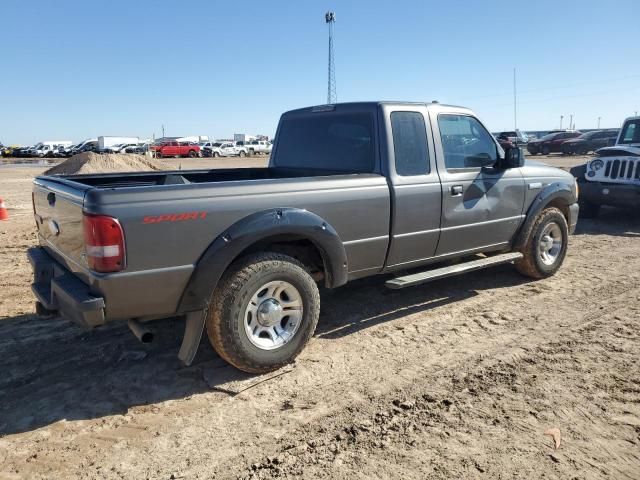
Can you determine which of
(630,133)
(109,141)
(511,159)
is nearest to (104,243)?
(511,159)

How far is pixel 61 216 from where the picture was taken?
362 cm

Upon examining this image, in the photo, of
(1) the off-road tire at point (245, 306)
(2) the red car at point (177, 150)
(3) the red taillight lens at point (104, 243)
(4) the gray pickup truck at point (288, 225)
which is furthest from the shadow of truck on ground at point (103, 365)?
(2) the red car at point (177, 150)

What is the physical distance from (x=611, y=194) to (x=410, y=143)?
672 centimetres

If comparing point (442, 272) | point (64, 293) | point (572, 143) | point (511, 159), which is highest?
point (572, 143)

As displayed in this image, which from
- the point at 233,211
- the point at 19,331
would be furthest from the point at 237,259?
the point at 19,331

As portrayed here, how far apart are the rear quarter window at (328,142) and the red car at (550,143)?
1345 inches

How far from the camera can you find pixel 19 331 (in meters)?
4.56

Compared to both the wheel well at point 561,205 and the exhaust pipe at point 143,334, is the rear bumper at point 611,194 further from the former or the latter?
the exhaust pipe at point 143,334

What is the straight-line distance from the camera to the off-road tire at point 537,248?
590 cm

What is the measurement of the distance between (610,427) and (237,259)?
8.59ft

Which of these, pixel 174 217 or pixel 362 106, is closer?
pixel 174 217

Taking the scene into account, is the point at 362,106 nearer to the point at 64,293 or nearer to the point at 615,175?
the point at 64,293

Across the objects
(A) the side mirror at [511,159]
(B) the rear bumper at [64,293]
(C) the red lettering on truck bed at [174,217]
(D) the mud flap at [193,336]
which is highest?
(A) the side mirror at [511,159]

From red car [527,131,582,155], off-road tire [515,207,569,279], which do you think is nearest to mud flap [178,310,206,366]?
off-road tire [515,207,569,279]
